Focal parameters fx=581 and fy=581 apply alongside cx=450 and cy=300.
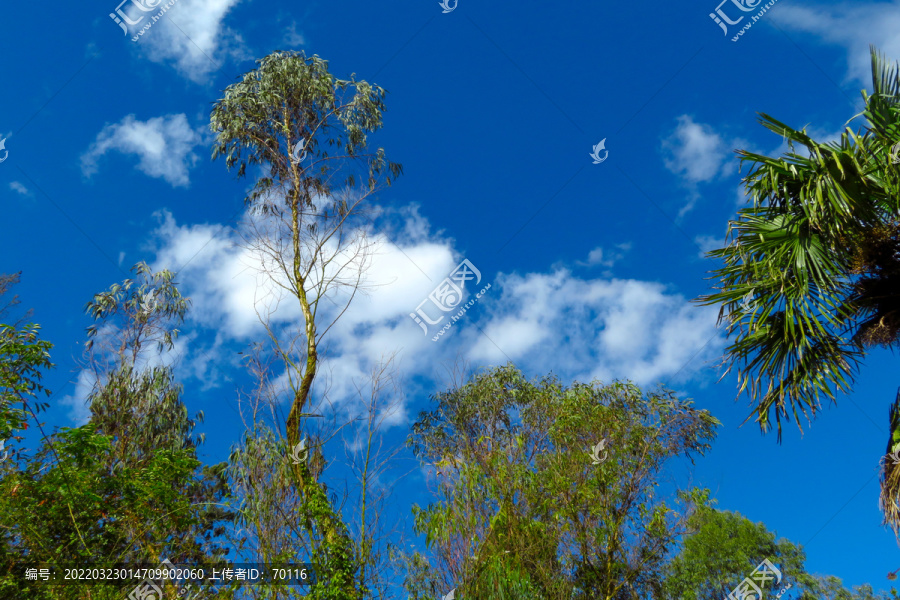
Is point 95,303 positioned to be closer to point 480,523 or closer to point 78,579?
point 78,579

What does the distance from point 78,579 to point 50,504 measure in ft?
3.19

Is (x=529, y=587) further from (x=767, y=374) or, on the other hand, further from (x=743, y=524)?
(x=743, y=524)

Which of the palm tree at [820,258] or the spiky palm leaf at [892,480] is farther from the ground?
the palm tree at [820,258]

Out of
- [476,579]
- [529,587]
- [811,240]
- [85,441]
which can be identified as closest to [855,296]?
[811,240]

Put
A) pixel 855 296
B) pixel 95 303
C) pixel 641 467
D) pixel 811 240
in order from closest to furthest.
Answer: pixel 811 240 → pixel 855 296 → pixel 641 467 → pixel 95 303

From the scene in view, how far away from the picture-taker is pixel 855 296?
6953mm

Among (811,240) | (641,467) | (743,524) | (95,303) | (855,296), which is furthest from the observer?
(743,524)

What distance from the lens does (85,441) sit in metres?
7.23

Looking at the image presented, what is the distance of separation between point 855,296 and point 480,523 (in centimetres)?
547

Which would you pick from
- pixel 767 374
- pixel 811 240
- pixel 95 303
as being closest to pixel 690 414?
pixel 767 374

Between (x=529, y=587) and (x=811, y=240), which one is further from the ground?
(x=811, y=240)

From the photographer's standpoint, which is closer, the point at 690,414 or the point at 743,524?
the point at 690,414

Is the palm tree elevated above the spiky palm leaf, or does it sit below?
above

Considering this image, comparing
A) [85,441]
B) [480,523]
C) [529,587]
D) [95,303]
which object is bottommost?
[529,587]
